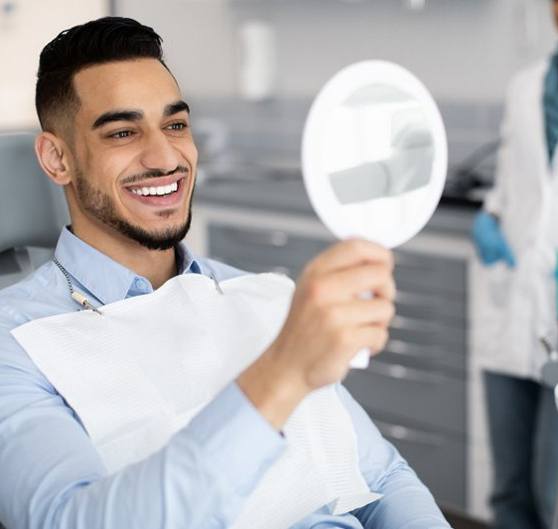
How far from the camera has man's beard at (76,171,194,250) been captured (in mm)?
1242

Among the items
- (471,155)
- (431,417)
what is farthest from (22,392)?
(471,155)

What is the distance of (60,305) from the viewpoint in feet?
4.11

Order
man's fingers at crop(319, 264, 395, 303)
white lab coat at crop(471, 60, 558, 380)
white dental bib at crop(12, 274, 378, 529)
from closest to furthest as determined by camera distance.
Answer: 1. man's fingers at crop(319, 264, 395, 303)
2. white dental bib at crop(12, 274, 378, 529)
3. white lab coat at crop(471, 60, 558, 380)

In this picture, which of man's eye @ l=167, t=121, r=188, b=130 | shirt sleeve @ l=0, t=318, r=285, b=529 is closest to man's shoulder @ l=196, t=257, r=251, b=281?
man's eye @ l=167, t=121, r=188, b=130

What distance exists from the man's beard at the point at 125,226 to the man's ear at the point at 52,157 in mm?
45

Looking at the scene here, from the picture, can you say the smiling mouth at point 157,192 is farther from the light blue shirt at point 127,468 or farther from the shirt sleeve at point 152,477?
the shirt sleeve at point 152,477

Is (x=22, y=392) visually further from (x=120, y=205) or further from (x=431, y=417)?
(x=431, y=417)

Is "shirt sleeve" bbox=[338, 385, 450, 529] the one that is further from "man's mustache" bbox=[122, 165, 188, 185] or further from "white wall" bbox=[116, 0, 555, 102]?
"white wall" bbox=[116, 0, 555, 102]

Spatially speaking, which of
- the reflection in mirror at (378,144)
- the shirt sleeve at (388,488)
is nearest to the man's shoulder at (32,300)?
the shirt sleeve at (388,488)

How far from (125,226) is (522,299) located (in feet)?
4.20

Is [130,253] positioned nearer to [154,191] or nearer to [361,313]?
[154,191]

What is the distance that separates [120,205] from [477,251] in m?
1.33

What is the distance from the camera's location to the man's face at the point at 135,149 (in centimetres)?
122

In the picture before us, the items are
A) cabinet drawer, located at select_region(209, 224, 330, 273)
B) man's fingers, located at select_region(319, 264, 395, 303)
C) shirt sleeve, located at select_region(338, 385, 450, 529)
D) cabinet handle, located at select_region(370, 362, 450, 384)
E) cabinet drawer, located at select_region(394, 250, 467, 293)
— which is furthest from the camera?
cabinet drawer, located at select_region(209, 224, 330, 273)
